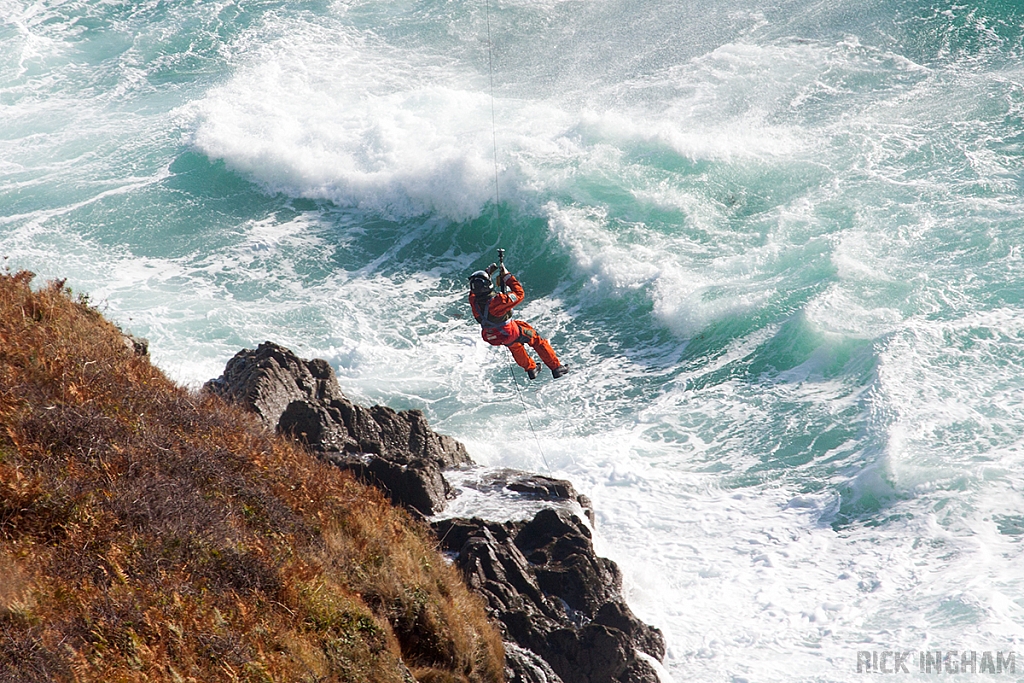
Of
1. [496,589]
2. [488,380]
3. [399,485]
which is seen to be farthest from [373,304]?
[496,589]

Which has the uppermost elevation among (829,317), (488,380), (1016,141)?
(1016,141)

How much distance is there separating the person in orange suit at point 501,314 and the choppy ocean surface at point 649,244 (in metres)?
2.24

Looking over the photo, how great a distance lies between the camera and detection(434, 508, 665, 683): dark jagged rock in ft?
28.1

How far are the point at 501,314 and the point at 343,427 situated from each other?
8.12 feet

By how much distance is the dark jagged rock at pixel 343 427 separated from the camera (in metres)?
10.1

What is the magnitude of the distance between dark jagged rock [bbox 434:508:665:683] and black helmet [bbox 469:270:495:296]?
2949 millimetres

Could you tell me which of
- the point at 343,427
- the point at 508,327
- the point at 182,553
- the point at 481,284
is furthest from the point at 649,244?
the point at 182,553

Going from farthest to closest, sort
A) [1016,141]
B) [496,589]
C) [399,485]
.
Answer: [1016,141] < [399,485] < [496,589]

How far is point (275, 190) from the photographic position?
78.7ft

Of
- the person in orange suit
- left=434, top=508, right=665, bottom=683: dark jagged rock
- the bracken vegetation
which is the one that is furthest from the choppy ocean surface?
the bracken vegetation

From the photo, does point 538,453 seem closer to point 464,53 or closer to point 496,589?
point 496,589

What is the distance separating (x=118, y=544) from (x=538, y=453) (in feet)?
30.2

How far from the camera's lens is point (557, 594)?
9.58 metres

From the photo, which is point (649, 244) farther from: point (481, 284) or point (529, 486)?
point (529, 486)
